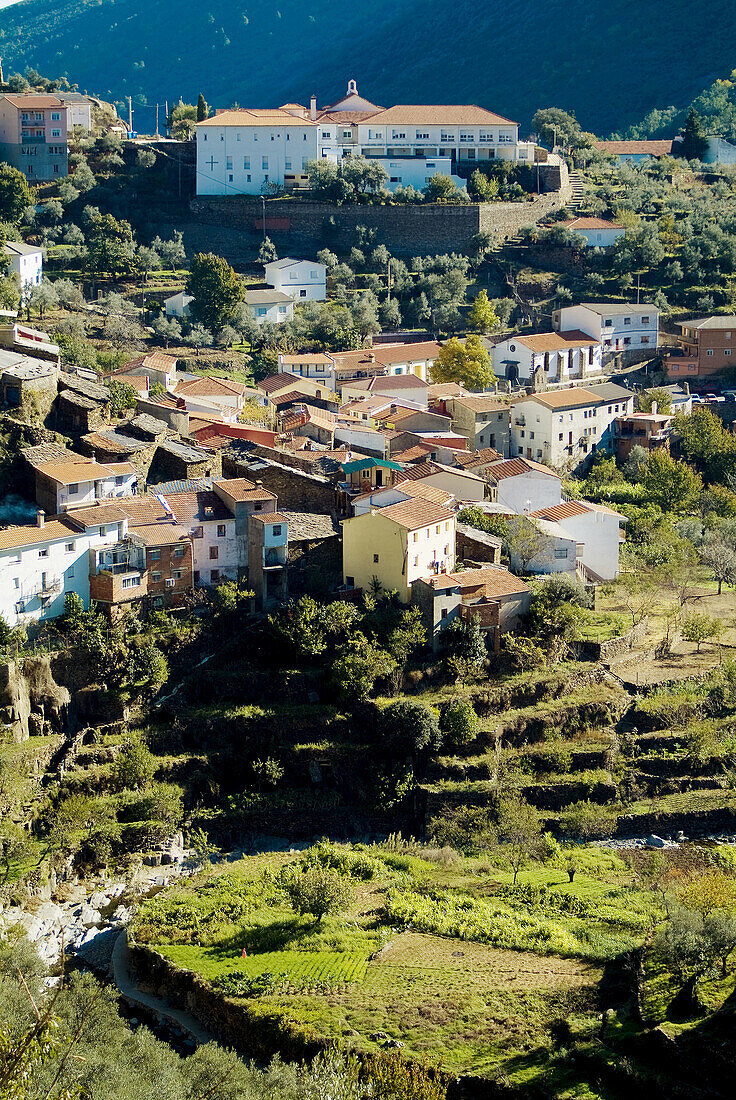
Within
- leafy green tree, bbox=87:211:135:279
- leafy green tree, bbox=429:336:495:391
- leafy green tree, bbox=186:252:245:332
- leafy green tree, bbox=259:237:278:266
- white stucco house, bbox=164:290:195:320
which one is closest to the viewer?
leafy green tree, bbox=429:336:495:391

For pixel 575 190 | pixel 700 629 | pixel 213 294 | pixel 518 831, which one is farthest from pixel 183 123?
pixel 518 831

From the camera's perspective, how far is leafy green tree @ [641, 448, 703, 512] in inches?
2110

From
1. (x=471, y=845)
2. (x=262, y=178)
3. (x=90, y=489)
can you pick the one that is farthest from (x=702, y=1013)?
(x=262, y=178)

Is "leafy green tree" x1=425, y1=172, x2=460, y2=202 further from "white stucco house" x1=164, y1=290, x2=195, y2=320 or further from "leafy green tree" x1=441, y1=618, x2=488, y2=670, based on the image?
"leafy green tree" x1=441, y1=618, x2=488, y2=670

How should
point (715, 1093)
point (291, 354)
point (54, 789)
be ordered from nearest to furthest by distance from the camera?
point (715, 1093) < point (54, 789) < point (291, 354)

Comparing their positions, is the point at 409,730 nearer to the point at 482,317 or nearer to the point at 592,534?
the point at 592,534

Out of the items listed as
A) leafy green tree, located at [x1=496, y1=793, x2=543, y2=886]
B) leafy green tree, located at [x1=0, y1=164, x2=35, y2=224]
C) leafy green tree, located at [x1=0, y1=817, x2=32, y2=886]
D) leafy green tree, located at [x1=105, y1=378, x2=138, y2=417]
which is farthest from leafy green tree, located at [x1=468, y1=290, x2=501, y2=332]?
leafy green tree, located at [x1=0, y1=817, x2=32, y2=886]

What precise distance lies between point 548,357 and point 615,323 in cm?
510

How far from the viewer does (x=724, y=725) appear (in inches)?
1540

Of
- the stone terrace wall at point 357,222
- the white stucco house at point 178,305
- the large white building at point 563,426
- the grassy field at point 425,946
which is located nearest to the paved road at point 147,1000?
the grassy field at point 425,946

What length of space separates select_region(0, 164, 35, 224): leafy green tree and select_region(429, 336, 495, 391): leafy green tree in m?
22.2

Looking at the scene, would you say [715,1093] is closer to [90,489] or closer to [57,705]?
[57,705]

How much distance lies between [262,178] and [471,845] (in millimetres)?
51172

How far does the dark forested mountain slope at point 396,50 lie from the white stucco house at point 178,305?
65.7 m
